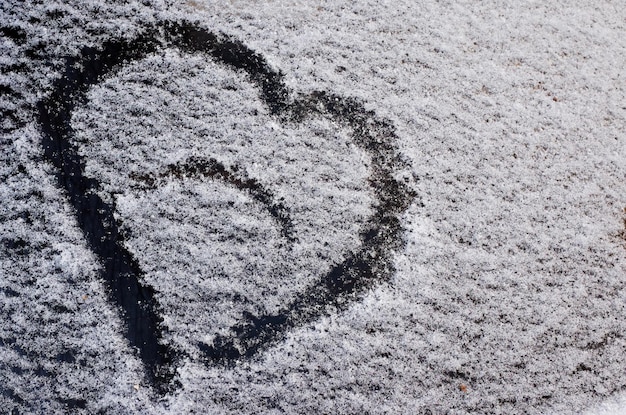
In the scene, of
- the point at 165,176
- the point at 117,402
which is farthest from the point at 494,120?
the point at 117,402

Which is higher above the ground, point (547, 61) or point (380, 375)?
point (547, 61)

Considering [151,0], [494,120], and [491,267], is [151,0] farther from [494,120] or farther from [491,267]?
[491,267]

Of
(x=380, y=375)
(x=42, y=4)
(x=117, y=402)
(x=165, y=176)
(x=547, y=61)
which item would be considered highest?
(x=547, y=61)

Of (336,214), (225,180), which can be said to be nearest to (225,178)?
(225,180)

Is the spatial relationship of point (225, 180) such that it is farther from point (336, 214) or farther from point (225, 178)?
point (336, 214)
